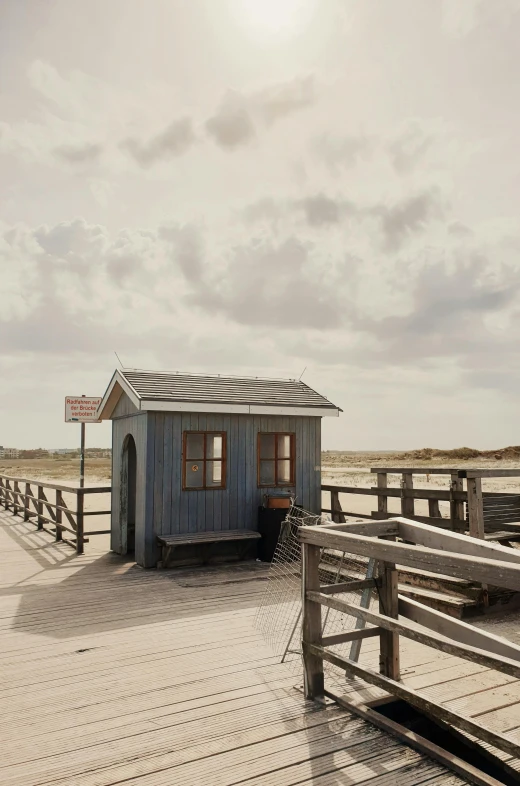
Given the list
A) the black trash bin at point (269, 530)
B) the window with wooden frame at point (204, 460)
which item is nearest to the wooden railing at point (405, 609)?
the black trash bin at point (269, 530)

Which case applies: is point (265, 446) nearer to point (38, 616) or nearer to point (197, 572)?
point (197, 572)

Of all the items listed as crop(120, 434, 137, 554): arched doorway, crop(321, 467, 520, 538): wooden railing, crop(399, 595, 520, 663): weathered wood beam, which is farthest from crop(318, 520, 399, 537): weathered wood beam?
crop(120, 434, 137, 554): arched doorway

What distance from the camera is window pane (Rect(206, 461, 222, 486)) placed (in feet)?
31.1

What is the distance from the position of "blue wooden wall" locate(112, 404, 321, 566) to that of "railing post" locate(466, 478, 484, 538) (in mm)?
3877

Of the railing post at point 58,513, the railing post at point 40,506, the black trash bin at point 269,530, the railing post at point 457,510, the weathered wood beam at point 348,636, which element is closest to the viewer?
the weathered wood beam at point 348,636

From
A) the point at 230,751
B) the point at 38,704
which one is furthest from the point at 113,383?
the point at 230,751

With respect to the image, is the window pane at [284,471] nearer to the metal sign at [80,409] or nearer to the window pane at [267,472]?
the window pane at [267,472]

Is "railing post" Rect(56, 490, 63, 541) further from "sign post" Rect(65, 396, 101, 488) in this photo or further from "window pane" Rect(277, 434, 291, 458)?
"window pane" Rect(277, 434, 291, 458)

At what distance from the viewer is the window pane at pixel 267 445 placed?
10164mm

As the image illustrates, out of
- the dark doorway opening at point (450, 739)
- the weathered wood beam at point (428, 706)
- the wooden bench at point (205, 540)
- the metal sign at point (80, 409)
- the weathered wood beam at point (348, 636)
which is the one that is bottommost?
the dark doorway opening at point (450, 739)

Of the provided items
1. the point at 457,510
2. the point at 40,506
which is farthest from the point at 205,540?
the point at 40,506

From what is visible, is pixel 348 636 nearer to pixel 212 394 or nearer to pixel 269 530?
pixel 269 530

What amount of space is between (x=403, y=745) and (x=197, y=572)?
5.60 m

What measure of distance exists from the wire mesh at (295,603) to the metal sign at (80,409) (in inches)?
225
